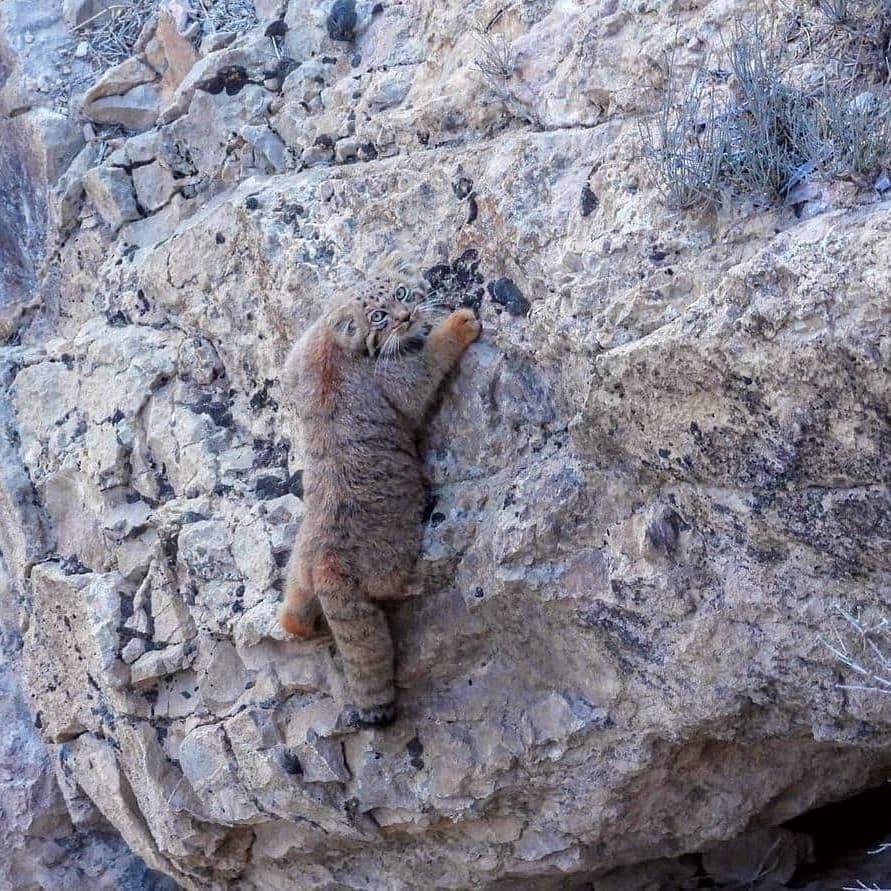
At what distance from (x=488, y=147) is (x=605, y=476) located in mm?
1715

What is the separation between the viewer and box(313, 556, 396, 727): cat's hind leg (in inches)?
213

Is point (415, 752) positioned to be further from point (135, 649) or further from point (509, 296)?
point (509, 296)

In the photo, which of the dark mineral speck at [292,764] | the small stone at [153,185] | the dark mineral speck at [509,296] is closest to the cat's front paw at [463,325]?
the dark mineral speck at [509,296]

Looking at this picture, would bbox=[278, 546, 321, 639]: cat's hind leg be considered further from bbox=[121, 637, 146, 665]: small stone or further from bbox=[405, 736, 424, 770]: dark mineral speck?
bbox=[121, 637, 146, 665]: small stone

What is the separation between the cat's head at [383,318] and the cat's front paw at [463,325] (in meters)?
0.25

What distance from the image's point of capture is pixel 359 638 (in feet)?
17.9

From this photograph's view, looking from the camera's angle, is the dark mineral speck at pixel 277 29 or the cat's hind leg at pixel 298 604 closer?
the cat's hind leg at pixel 298 604

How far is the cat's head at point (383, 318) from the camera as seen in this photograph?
5559 mm

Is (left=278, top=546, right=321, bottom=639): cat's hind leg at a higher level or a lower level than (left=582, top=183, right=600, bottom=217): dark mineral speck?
lower

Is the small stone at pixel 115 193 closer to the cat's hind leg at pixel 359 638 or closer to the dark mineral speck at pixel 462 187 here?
the dark mineral speck at pixel 462 187

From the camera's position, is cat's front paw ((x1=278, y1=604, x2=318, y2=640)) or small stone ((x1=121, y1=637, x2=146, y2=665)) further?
small stone ((x1=121, y1=637, x2=146, y2=665))

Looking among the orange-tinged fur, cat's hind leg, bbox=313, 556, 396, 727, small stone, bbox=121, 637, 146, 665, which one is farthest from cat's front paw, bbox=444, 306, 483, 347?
small stone, bbox=121, 637, 146, 665

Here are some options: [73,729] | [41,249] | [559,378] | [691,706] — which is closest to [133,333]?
[41,249]

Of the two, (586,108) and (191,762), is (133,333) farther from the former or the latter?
(586,108)
